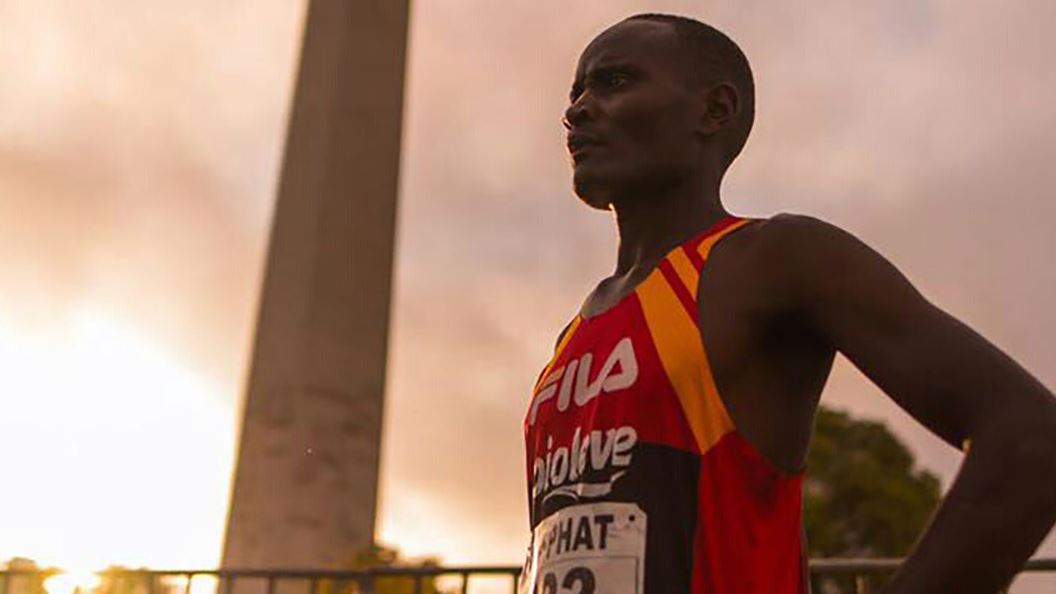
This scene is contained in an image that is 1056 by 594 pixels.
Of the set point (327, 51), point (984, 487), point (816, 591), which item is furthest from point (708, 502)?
point (327, 51)

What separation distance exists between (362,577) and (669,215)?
4.78 m

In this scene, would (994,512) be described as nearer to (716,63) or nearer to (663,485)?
(663,485)

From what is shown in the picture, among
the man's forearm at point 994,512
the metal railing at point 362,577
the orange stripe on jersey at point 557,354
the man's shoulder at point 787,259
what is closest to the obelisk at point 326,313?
the metal railing at point 362,577

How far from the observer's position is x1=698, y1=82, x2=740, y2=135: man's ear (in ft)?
7.22

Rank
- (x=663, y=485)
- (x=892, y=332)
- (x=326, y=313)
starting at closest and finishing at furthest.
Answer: (x=892, y=332) < (x=663, y=485) < (x=326, y=313)

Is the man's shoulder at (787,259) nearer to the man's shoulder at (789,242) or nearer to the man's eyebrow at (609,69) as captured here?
the man's shoulder at (789,242)

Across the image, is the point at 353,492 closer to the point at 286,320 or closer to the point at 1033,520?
the point at 286,320

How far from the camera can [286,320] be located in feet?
56.4

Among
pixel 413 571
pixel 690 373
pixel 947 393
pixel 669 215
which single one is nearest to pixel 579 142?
pixel 669 215

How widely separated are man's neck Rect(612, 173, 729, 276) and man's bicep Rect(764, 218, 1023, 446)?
34cm

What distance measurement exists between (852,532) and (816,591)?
23039 millimetres

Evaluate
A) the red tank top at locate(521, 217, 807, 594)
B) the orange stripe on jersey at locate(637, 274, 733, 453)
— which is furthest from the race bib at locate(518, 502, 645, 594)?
the orange stripe on jersey at locate(637, 274, 733, 453)

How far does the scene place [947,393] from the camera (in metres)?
1.62

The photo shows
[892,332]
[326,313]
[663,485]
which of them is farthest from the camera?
[326,313]
